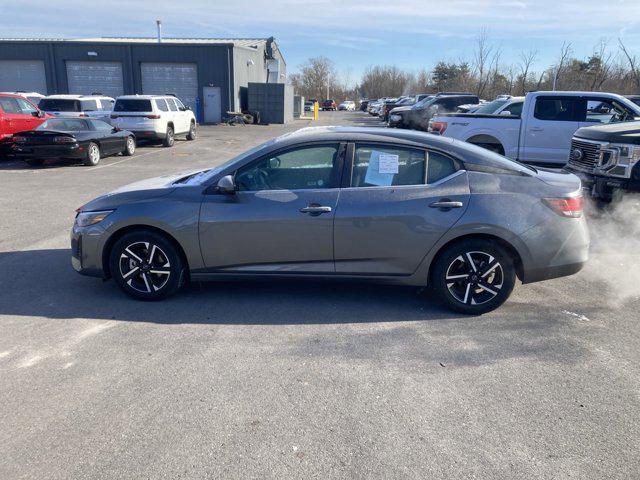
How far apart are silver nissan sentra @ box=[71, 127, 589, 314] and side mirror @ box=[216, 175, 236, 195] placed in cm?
1

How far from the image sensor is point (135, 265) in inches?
197

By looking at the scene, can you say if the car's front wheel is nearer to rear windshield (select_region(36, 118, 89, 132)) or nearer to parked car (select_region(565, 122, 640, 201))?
rear windshield (select_region(36, 118, 89, 132))

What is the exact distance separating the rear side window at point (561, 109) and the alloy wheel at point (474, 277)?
313 inches

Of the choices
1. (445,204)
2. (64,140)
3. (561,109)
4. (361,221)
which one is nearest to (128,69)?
(64,140)

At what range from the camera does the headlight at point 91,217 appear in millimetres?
4969

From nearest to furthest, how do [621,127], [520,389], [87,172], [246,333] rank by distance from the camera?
[520,389] < [246,333] < [621,127] < [87,172]

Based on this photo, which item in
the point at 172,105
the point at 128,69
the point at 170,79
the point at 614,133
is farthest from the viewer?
the point at 170,79

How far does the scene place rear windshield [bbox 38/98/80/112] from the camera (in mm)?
19344

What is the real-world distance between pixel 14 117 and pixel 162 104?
6797mm

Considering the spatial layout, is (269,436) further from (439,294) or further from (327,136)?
(327,136)

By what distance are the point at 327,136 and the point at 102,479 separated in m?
3.33

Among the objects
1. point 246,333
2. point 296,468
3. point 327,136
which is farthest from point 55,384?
point 327,136

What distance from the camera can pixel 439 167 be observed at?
15.8 ft

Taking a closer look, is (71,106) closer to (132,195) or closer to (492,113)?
(492,113)
